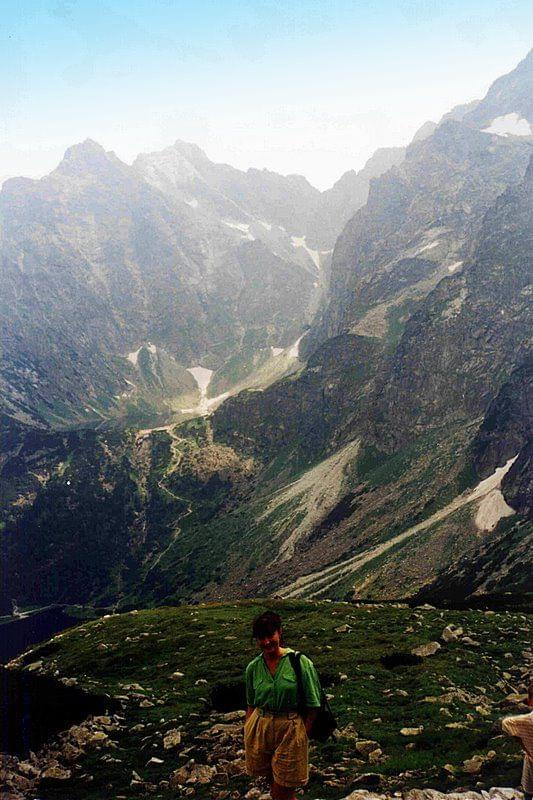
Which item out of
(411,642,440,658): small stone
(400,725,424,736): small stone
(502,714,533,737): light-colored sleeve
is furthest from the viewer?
(411,642,440,658): small stone

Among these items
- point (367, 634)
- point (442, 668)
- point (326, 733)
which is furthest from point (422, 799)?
point (367, 634)

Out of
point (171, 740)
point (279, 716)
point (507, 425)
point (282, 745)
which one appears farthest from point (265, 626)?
point (507, 425)

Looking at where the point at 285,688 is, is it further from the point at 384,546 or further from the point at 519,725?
the point at 384,546

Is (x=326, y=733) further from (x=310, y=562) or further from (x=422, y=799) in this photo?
(x=310, y=562)

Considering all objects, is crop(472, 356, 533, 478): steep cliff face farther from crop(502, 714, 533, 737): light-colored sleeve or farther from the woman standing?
the woman standing

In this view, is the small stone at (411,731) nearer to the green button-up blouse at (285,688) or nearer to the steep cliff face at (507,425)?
the green button-up blouse at (285,688)

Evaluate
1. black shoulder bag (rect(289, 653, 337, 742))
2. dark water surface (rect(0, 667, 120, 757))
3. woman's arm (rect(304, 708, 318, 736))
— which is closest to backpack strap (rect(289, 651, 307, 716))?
black shoulder bag (rect(289, 653, 337, 742))
